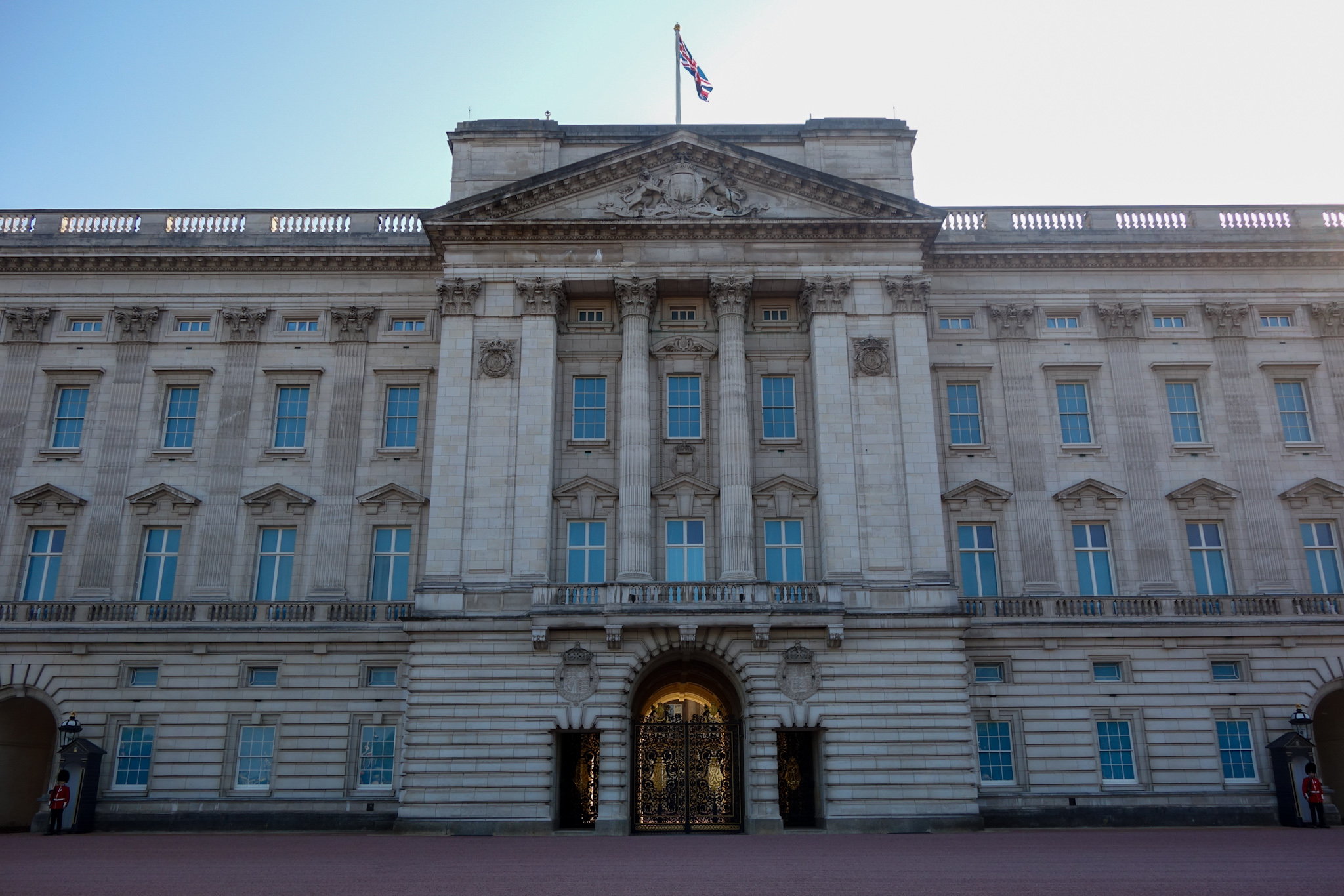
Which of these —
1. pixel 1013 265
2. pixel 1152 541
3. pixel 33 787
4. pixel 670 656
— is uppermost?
pixel 1013 265

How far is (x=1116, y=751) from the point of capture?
34938 mm

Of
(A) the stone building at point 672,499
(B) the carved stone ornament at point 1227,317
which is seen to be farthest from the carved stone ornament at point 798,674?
(B) the carved stone ornament at point 1227,317

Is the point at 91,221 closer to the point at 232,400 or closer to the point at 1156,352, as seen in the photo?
the point at 232,400

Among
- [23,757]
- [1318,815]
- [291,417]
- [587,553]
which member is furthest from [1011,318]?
[23,757]

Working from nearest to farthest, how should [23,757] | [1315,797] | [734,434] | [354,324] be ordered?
[1315,797] → [734,434] → [23,757] → [354,324]

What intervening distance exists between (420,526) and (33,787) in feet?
53.5

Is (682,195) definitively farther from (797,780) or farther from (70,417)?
(70,417)

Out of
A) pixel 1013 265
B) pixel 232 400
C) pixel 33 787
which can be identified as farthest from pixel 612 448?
pixel 33 787

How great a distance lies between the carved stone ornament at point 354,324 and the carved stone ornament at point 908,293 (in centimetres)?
1917

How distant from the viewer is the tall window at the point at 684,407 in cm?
3656

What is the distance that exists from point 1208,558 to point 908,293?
561 inches

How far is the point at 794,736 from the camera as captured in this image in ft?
111

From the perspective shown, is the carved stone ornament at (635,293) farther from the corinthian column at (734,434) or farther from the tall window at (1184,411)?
the tall window at (1184,411)

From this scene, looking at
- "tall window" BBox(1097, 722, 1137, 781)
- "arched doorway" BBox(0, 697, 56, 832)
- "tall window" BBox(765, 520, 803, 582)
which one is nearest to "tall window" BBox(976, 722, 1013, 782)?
"tall window" BBox(1097, 722, 1137, 781)
